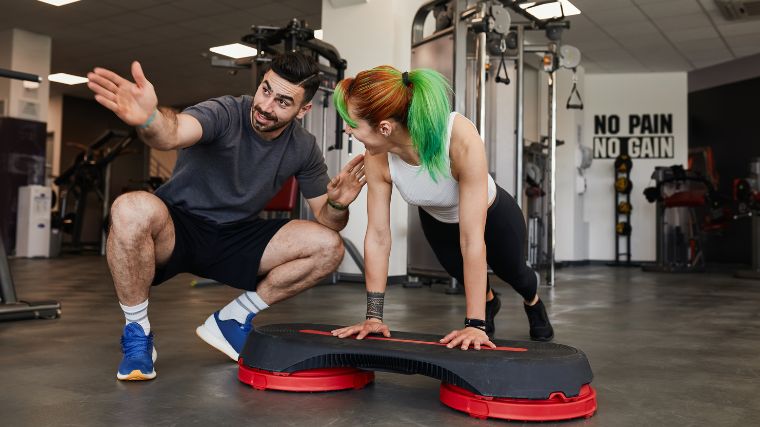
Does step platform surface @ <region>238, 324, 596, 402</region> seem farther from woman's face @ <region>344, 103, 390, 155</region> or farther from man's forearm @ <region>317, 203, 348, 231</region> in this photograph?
woman's face @ <region>344, 103, 390, 155</region>

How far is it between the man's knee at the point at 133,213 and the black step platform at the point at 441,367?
41cm

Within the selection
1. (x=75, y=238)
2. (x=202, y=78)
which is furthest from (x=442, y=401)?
(x=202, y=78)

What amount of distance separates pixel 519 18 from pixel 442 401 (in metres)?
6.08

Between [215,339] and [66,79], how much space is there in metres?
9.89

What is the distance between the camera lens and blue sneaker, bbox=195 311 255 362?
6.30 feet

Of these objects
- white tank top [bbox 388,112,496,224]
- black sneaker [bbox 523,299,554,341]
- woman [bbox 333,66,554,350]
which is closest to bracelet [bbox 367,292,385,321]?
woman [bbox 333,66,554,350]

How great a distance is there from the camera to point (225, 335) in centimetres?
193

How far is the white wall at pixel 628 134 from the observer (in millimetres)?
8961

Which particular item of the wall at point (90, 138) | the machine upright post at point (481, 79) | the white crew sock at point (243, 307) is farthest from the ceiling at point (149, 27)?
the white crew sock at point (243, 307)

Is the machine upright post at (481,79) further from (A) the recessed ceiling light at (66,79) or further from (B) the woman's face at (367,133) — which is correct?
(A) the recessed ceiling light at (66,79)

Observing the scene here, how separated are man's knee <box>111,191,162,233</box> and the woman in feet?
1.86

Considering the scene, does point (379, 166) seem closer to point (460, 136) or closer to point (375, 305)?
point (460, 136)

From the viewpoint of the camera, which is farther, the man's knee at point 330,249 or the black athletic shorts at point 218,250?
the man's knee at point 330,249

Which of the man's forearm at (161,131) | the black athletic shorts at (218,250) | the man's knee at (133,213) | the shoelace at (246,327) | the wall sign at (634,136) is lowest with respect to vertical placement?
the shoelace at (246,327)
